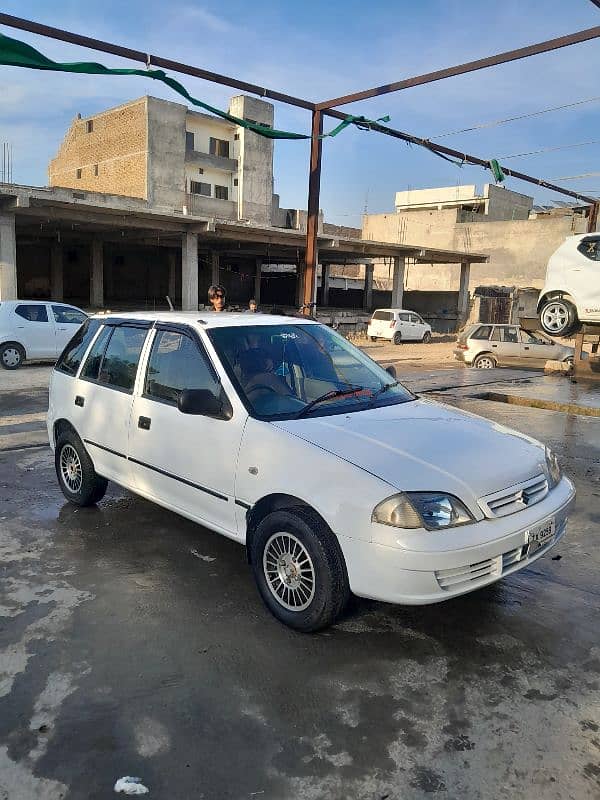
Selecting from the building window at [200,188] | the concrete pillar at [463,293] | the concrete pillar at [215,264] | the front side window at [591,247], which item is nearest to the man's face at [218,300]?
the front side window at [591,247]

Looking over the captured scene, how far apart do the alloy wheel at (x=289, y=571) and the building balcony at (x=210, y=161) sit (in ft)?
168

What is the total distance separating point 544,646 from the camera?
11.0 ft

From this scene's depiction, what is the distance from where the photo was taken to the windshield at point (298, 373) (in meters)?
3.89

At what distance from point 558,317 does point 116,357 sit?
476 inches

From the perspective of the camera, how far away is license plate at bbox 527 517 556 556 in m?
3.35

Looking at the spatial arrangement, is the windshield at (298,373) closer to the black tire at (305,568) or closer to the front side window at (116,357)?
the black tire at (305,568)

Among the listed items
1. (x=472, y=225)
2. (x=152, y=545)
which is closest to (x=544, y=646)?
(x=152, y=545)

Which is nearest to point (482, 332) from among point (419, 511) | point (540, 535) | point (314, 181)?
point (314, 181)

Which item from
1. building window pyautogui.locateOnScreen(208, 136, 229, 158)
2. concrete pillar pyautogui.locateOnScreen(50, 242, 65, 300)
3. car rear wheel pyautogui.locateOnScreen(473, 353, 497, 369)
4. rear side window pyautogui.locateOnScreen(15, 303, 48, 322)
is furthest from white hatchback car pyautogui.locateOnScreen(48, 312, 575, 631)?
building window pyautogui.locateOnScreen(208, 136, 229, 158)

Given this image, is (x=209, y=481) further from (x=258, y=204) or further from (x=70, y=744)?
(x=258, y=204)

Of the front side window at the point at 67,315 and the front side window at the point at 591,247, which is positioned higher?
the front side window at the point at 591,247

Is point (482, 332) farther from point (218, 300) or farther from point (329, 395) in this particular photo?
point (329, 395)

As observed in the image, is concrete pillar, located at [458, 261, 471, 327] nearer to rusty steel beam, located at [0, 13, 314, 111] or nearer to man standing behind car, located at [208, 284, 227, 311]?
rusty steel beam, located at [0, 13, 314, 111]

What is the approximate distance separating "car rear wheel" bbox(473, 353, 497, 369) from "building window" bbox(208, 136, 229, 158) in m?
40.9
